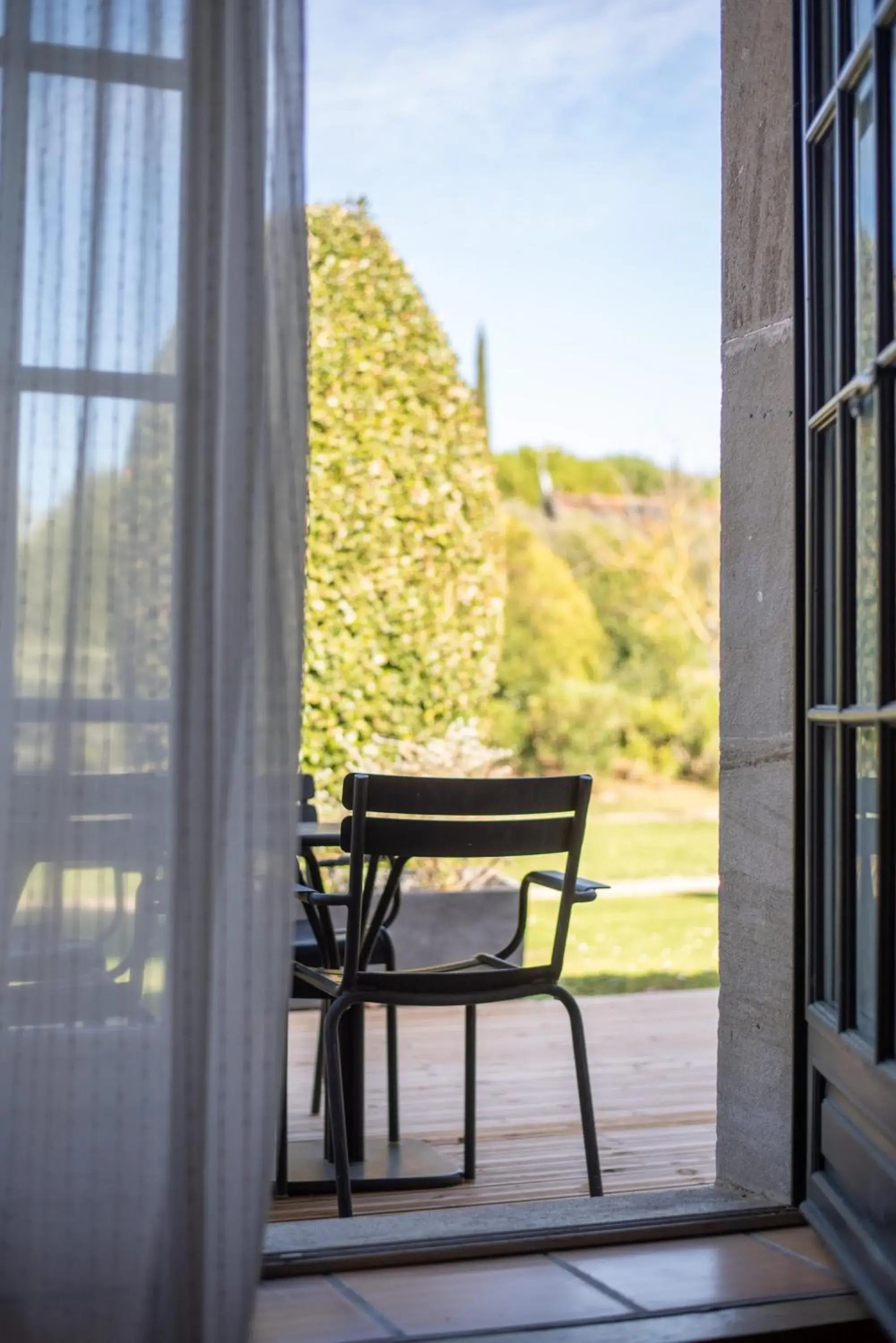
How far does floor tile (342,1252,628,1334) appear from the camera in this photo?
165 centimetres

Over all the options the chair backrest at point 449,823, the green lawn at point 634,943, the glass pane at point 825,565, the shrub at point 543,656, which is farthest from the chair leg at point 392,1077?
the shrub at point 543,656

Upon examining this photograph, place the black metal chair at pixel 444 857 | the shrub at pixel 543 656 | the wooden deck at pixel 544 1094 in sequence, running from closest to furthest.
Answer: the black metal chair at pixel 444 857 < the wooden deck at pixel 544 1094 < the shrub at pixel 543 656

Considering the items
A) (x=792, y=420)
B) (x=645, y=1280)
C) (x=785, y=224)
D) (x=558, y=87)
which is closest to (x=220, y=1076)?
(x=645, y=1280)

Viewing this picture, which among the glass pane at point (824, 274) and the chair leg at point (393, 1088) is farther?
the chair leg at point (393, 1088)

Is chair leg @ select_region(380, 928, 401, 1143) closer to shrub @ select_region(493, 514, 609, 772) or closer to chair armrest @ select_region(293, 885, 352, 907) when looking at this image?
chair armrest @ select_region(293, 885, 352, 907)

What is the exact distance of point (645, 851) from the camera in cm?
952

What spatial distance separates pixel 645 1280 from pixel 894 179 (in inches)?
55.3

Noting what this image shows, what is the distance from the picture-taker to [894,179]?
5.35ft

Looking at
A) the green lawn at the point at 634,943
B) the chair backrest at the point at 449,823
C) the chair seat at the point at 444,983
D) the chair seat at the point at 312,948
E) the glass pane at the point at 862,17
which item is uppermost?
the glass pane at the point at 862,17

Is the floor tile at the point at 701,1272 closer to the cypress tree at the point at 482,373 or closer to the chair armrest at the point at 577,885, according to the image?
the chair armrest at the point at 577,885

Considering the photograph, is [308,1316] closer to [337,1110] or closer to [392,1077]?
[337,1110]

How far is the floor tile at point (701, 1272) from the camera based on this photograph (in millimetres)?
1716

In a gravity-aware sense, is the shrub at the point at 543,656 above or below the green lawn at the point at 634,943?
above

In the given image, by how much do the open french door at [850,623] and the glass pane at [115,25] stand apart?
84 centimetres
